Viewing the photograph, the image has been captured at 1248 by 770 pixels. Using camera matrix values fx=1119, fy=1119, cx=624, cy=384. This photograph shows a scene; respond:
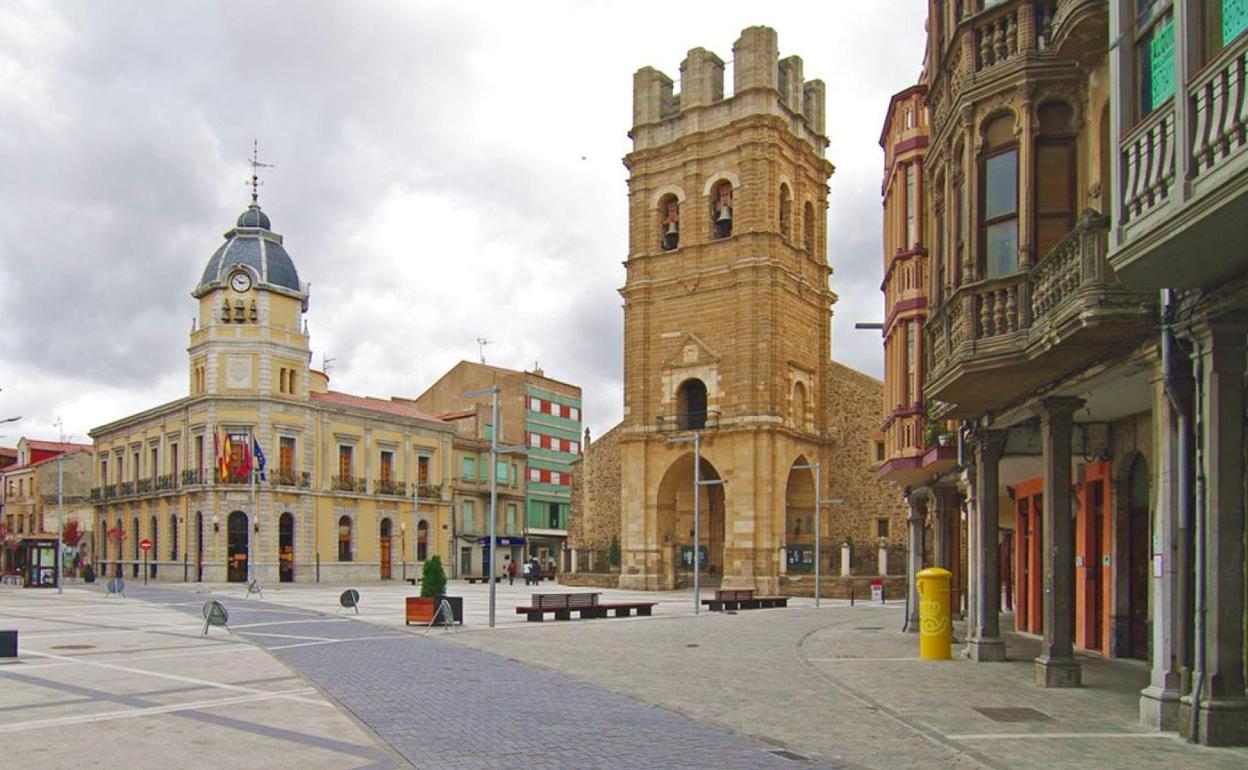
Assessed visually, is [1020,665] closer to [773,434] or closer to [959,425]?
[959,425]

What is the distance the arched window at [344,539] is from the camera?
2435 inches

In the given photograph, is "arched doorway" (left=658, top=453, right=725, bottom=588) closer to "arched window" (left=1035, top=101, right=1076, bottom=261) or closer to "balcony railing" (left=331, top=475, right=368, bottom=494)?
"balcony railing" (left=331, top=475, right=368, bottom=494)

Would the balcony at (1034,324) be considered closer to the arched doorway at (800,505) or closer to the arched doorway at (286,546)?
the arched doorway at (800,505)

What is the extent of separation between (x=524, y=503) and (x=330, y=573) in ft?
75.2

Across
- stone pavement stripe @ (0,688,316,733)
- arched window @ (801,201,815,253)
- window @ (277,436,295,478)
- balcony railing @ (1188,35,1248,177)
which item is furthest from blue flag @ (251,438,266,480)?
balcony railing @ (1188,35,1248,177)

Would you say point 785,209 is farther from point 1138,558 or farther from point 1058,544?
point 1058,544

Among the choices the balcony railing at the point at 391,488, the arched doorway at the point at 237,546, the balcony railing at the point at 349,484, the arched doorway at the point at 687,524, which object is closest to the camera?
the arched doorway at the point at 687,524

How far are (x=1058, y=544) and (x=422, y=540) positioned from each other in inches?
2270

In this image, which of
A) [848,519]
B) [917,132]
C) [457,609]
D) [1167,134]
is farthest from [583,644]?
[848,519]

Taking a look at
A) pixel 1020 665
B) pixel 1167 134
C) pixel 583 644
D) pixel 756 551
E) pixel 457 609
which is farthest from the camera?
pixel 756 551

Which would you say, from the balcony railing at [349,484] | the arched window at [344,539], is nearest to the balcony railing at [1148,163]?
the balcony railing at [349,484]

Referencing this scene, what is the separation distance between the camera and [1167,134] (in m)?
9.22

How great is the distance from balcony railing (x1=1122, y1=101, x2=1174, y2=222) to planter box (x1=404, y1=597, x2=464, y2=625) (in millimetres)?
19309

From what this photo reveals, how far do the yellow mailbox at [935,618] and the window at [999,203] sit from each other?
591 centimetres
